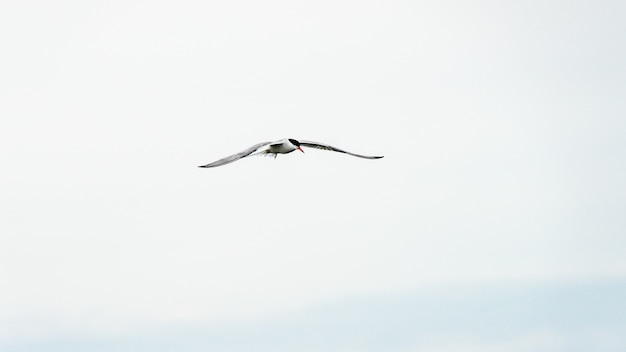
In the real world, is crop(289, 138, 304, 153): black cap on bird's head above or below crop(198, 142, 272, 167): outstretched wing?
above

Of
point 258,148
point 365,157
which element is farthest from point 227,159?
point 365,157

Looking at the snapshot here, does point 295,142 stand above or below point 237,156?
above

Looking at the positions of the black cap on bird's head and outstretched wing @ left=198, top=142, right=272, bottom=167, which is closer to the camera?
outstretched wing @ left=198, top=142, right=272, bottom=167

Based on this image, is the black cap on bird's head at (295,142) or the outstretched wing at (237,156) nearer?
the outstretched wing at (237,156)

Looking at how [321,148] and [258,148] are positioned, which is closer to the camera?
[258,148]

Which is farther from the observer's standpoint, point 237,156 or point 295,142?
point 295,142

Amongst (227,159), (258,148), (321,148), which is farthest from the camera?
(321,148)

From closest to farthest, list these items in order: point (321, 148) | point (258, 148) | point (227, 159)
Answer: point (227, 159), point (258, 148), point (321, 148)

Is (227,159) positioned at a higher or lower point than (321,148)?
lower

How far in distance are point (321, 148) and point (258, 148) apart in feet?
42.3

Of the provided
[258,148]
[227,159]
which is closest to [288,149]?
[258,148]

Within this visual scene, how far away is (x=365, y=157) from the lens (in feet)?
352

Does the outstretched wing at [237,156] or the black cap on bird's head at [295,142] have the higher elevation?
the black cap on bird's head at [295,142]

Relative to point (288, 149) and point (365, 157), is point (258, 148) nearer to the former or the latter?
point (288, 149)
